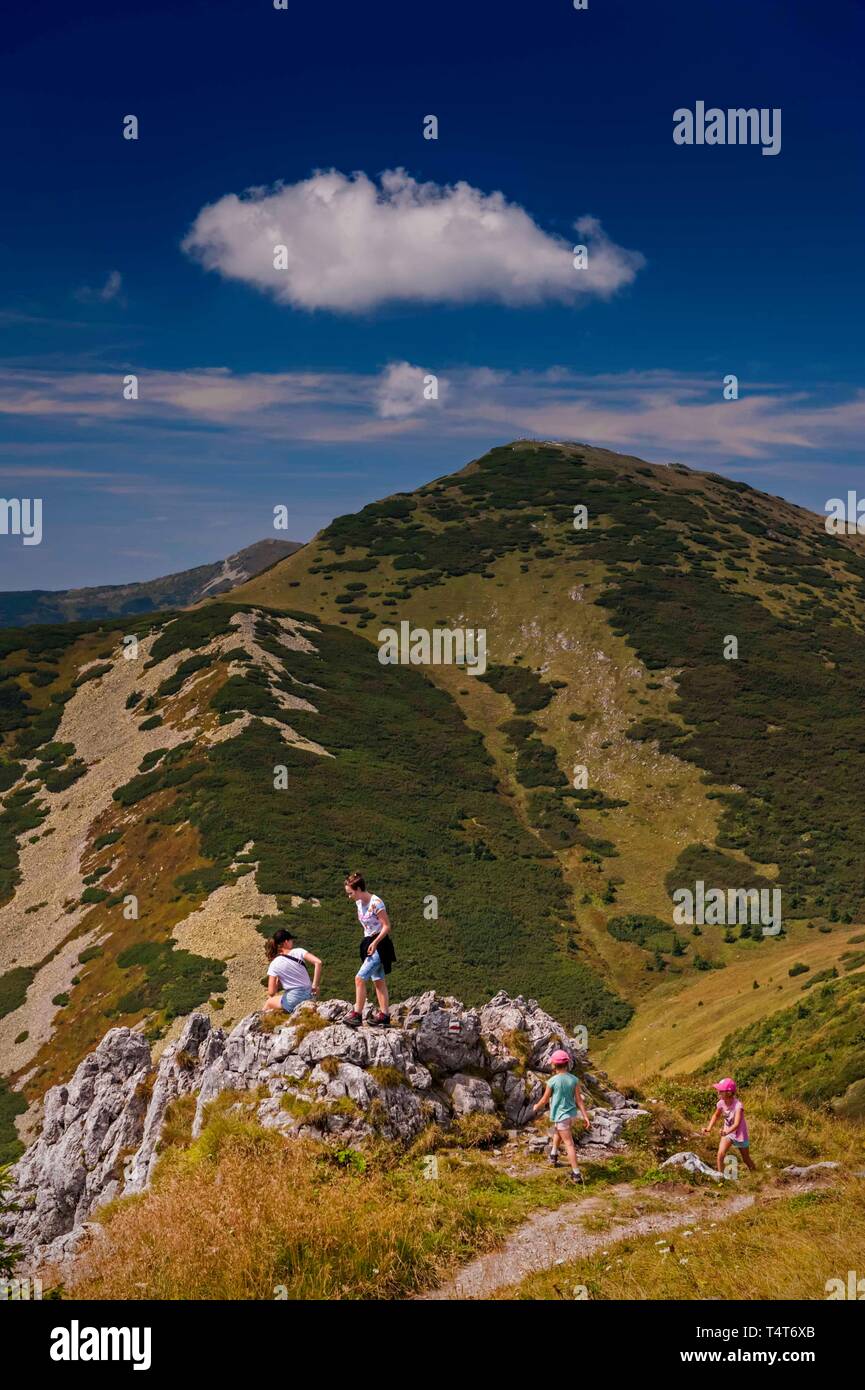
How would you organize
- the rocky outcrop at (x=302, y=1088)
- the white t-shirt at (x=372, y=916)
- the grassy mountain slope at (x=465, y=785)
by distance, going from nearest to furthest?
the rocky outcrop at (x=302, y=1088), the white t-shirt at (x=372, y=916), the grassy mountain slope at (x=465, y=785)

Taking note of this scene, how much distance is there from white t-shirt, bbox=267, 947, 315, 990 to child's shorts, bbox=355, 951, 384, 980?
57.5 inches

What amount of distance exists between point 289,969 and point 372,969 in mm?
2049

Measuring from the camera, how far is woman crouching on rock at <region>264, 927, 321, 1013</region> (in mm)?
17719

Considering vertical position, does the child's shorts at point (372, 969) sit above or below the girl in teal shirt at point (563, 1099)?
above

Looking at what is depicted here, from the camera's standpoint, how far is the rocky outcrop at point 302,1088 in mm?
15469

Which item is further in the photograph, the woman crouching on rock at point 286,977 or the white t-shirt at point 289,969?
the white t-shirt at point 289,969

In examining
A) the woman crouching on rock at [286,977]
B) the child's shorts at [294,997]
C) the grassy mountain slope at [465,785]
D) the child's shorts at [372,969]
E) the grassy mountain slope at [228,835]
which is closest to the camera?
the child's shorts at [372,969]

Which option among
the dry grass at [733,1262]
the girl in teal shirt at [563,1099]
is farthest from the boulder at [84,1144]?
the dry grass at [733,1262]

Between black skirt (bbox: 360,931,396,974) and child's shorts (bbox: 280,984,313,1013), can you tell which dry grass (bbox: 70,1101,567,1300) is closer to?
black skirt (bbox: 360,931,396,974)

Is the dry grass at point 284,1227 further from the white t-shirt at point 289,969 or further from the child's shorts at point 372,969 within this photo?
the white t-shirt at point 289,969

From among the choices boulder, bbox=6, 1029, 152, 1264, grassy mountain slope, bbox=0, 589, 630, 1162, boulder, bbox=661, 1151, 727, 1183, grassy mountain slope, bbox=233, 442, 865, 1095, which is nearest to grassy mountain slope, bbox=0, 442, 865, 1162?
grassy mountain slope, bbox=0, 589, 630, 1162

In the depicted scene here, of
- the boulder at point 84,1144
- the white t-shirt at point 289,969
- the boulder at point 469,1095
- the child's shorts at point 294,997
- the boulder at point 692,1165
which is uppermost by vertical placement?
the white t-shirt at point 289,969

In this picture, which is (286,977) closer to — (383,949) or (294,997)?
(294,997)
